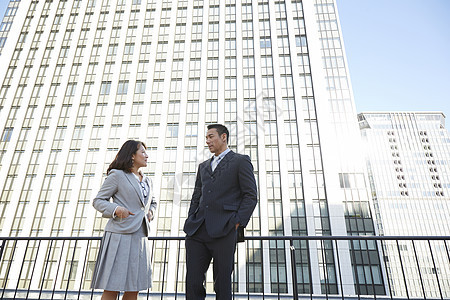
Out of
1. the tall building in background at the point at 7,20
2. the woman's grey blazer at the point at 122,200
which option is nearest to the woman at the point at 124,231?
the woman's grey blazer at the point at 122,200

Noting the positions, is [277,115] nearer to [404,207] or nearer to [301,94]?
[301,94]

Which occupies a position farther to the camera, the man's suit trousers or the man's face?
the man's face

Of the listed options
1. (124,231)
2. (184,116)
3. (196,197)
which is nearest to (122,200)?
(124,231)

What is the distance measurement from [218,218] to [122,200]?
40.2 inches

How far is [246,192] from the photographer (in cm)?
269

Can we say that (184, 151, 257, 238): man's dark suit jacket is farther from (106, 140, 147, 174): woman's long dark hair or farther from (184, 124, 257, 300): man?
(106, 140, 147, 174): woman's long dark hair

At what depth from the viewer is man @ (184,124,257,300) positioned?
251cm

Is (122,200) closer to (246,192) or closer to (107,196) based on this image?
(107,196)

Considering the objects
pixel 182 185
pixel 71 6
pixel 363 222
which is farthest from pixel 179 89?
pixel 363 222

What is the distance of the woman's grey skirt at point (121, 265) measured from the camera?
7.74 feet

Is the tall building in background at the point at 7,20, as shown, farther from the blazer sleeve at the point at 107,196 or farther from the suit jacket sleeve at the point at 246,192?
the suit jacket sleeve at the point at 246,192

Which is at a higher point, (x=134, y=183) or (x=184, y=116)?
(x=184, y=116)

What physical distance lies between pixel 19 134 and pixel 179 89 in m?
20.8

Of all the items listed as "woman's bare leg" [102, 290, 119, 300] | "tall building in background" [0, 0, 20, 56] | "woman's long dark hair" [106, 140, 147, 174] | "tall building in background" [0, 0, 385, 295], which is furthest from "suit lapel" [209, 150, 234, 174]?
"tall building in background" [0, 0, 20, 56]
